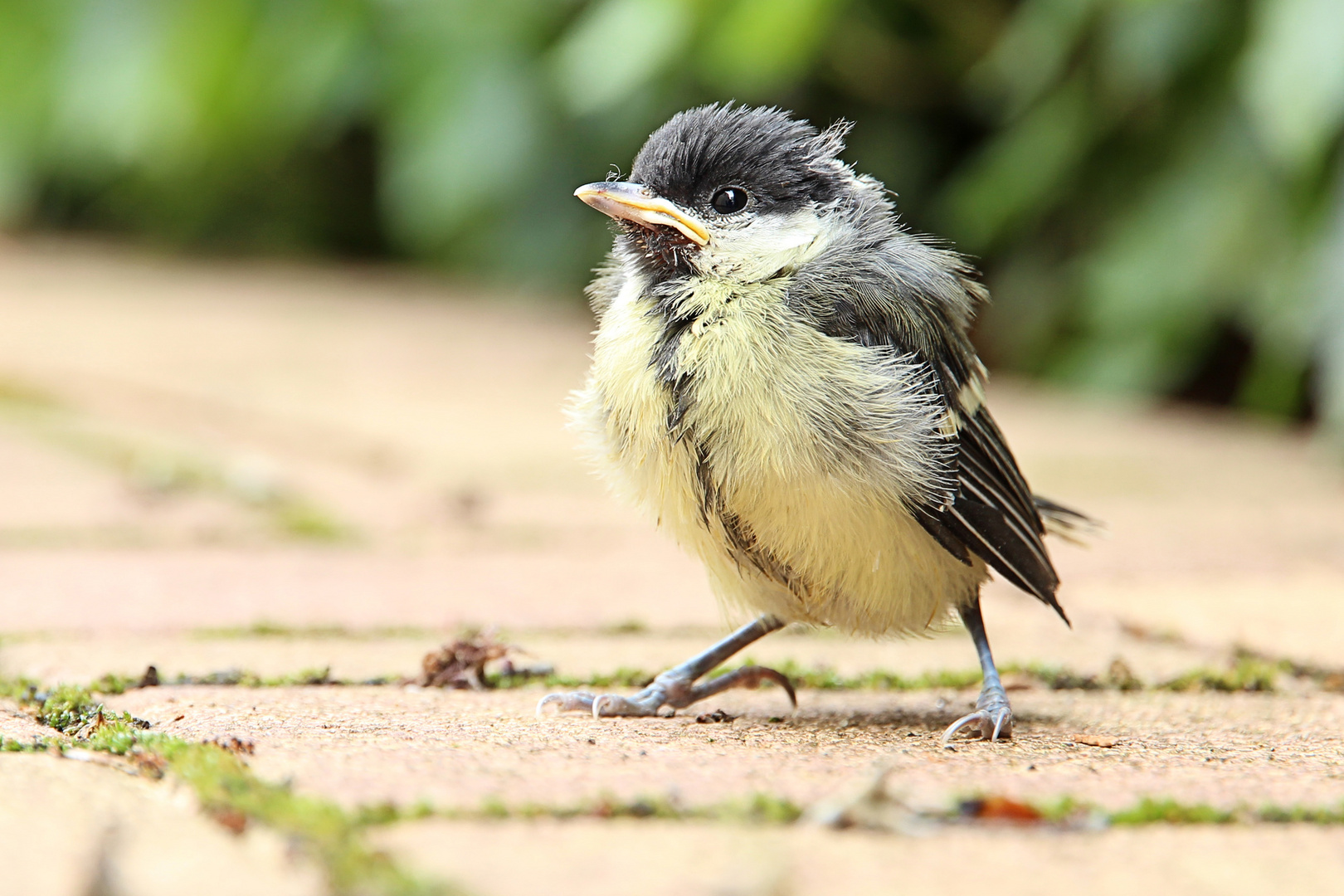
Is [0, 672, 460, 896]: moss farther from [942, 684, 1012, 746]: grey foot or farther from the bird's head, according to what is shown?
the bird's head

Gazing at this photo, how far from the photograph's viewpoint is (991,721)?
2.16 metres

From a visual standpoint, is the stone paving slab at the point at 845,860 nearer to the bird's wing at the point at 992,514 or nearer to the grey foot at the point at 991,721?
the grey foot at the point at 991,721

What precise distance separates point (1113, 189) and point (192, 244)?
5261mm

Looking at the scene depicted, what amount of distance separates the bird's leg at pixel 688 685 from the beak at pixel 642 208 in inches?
27.0

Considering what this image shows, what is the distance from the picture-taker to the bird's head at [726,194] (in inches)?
97.1

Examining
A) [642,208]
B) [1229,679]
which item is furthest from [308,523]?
[1229,679]

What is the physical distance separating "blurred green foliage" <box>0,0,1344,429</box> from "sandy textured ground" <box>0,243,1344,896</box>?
1.65 ft

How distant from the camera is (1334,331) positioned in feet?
15.3

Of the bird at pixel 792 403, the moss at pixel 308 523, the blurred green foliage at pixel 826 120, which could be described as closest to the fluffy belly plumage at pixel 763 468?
the bird at pixel 792 403

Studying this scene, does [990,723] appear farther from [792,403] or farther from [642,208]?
[642,208]

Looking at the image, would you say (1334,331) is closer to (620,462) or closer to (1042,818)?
(620,462)

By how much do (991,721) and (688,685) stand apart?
20.2 inches

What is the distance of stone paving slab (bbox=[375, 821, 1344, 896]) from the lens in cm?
126

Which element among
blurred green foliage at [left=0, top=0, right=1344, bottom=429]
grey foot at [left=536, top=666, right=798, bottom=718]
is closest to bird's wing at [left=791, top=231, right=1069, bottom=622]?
grey foot at [left=536, top=666, right=798, bottom=718]
